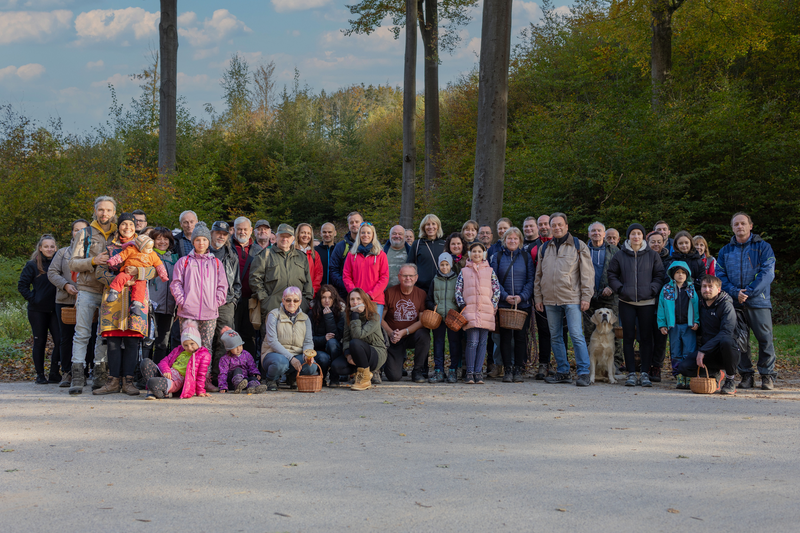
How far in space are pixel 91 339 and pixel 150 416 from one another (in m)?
2.59

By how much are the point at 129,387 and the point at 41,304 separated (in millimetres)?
2063

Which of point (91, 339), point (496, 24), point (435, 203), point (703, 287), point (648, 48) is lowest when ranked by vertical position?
point (91, 339)

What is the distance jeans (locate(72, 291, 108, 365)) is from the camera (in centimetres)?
768

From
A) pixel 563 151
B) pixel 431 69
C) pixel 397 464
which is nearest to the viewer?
pixel 397 464

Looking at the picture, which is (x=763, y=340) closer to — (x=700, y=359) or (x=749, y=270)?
(x=749, y=270)

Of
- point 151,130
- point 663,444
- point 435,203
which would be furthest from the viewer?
point 151,130

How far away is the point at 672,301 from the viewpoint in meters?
8.56

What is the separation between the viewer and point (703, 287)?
27.0 feet

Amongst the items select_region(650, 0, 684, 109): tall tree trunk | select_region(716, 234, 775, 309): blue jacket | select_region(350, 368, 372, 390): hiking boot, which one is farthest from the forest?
select_region(350, 368, 372, 390): hiking boot

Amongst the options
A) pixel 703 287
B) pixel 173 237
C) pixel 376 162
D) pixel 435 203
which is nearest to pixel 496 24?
pixel 703 287

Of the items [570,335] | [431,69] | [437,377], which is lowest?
[437,377]

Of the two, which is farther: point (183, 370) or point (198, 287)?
point (198, 287)

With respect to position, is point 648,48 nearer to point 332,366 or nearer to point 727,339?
point 727,339

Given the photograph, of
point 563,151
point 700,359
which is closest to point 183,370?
point 700,359
